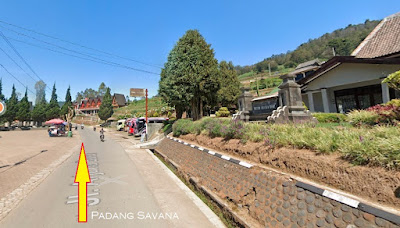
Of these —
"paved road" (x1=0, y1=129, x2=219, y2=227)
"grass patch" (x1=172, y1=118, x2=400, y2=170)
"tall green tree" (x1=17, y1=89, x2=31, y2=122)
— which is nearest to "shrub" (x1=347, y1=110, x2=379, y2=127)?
"grass patch" (x1=172, y1=118, x2=400, y2=170)

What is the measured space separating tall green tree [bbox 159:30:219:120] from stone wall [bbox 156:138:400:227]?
37.1ft

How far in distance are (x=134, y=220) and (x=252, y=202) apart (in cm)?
264

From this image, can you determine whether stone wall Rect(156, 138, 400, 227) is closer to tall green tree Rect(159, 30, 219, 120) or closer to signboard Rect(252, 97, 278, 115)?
signboard Rect(252, 97, 278, 115)

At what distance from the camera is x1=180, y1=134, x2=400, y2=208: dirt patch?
294 centimetres

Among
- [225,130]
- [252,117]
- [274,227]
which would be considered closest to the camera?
[274,227]

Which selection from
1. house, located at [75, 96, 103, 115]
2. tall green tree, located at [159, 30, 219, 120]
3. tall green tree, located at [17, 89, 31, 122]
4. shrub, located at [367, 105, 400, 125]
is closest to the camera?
shrub, located at [367, 105, 400, 125]

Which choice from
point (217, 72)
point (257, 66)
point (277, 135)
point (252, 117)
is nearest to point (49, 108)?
point (217, 72)

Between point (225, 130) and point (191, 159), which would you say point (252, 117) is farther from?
point (191, 159)

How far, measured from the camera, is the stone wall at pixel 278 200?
2822mm

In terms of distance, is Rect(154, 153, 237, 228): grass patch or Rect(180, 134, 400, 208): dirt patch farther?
Rect(154, 153, 237, 228): grass patch

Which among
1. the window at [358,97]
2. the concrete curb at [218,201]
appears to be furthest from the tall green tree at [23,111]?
the window at [358,97]

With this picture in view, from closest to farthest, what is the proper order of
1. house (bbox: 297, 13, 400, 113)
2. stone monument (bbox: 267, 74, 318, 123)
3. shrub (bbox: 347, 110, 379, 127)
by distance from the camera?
shrub (bbox: 347, 110, 379, 127) → stone monument (bbox: 267, 74, 318, 123) → house (bbox: 297, 13, 400, 113)

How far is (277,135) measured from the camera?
611 centimetres

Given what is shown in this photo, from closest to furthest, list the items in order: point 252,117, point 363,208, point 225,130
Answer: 1. point 363,208
2. point 225,130
3. point 252,117
